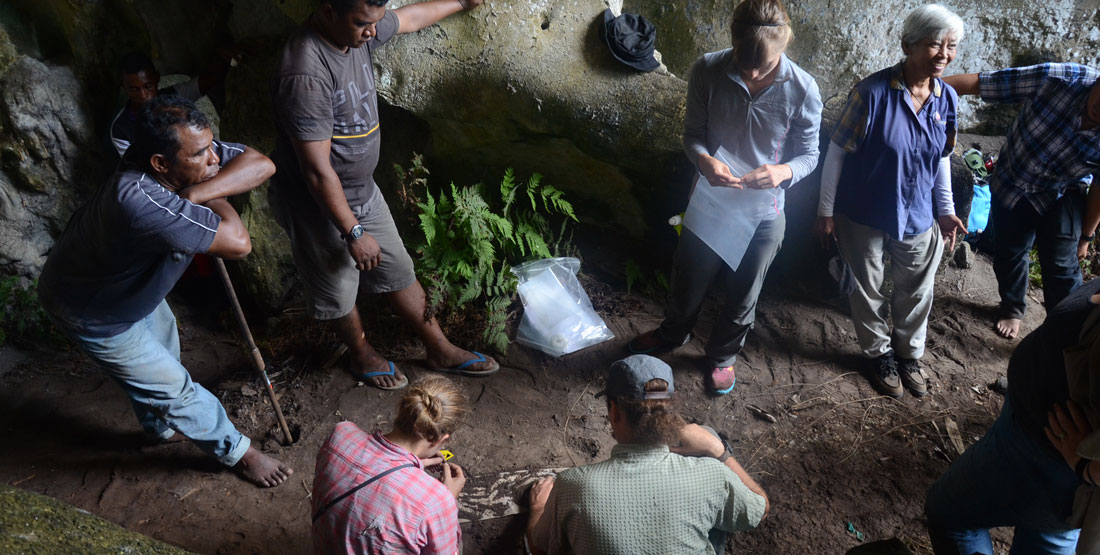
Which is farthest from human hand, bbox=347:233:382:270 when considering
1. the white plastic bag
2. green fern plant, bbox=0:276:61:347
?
green fern plant, bbox=0:276:61:347

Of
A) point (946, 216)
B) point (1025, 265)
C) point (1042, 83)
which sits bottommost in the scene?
point (1025, 265)

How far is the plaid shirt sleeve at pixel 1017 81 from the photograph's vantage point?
386 centimetres

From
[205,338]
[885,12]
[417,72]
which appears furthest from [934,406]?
[205,338]

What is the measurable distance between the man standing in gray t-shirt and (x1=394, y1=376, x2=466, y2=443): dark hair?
128 centimetres

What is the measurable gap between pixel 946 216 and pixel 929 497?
1931 millimetres

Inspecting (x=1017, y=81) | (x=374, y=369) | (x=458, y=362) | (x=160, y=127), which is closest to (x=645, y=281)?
(x=458, y=362)

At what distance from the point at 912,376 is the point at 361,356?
12.8 feet

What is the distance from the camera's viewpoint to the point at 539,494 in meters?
3.66

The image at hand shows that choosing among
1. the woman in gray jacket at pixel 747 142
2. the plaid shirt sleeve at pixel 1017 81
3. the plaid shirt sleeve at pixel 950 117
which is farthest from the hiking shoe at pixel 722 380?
the plaid shirt sleeve at pixel 1017 81

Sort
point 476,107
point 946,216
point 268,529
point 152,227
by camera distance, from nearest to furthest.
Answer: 1. point 152,227
2. point 268,529
3. point 946,216
4. point 476,107

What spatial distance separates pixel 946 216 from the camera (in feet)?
13.5

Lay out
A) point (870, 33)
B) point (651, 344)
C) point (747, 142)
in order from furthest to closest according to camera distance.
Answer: point (870, 33) < point (651, 344) < point (747, 142)

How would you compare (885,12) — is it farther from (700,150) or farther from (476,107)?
(476,107)

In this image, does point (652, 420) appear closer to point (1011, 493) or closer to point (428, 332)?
point (1011, 493)
